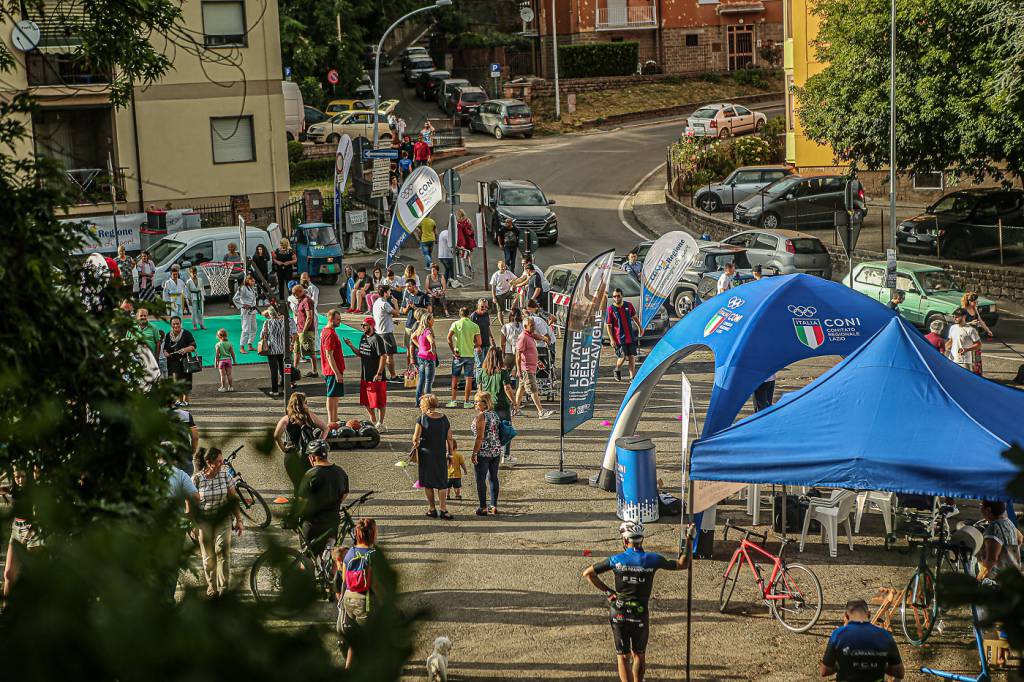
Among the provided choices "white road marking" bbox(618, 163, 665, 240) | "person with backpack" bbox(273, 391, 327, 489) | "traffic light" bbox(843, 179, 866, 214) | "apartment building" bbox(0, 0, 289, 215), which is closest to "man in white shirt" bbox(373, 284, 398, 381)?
"person with backpack" bbox(273, 391, 327, 489)

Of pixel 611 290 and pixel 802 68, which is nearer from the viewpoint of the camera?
pixel 611 290

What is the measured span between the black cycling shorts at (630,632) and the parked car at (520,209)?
1013 inches

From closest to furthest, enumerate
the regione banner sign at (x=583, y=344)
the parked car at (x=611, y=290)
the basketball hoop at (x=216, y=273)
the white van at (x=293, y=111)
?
the regione banner sign at (x=583, y=344)
the parked car at (x=611, y=290)
the basketball hoop at (x=216, y=273)
the white van at (x=293, y=111)

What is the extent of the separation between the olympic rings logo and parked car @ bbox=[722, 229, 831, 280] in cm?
1524

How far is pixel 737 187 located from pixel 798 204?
4.05 m

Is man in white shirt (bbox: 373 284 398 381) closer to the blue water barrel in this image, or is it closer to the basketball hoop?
the blue water barrel

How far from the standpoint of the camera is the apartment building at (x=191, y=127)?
119 ft

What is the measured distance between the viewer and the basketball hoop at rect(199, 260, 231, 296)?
29047 millimetres

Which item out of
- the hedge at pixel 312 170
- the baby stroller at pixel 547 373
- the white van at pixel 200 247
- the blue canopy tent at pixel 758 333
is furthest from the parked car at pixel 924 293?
the hedge at pixel 312 170

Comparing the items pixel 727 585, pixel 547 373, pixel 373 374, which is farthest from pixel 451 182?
pixel 727 585

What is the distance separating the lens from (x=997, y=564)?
10.3 meters

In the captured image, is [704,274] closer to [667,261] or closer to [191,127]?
[667,261]

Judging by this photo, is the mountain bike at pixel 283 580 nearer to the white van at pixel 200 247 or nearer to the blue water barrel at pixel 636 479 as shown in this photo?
the blue water barrel at pixel 636 479

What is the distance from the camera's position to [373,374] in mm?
17734
